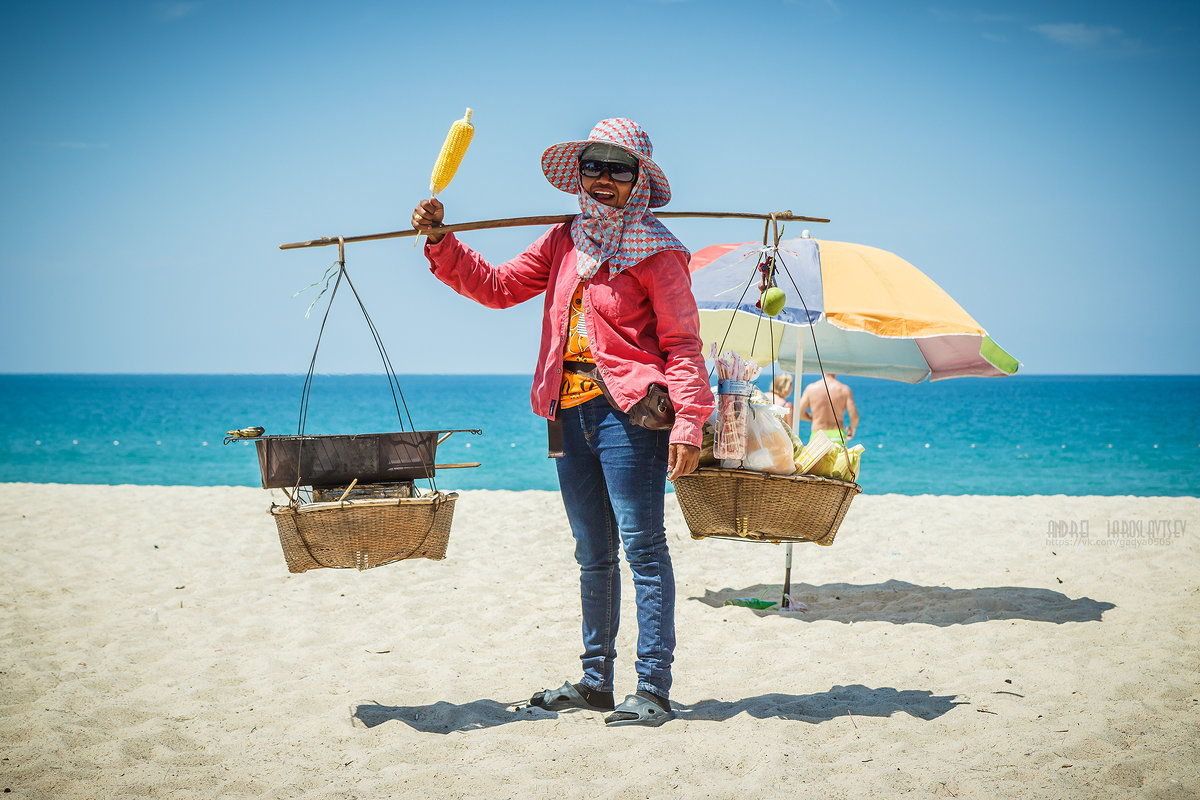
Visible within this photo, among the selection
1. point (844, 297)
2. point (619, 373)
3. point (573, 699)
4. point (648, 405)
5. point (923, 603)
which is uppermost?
point (844, 297)

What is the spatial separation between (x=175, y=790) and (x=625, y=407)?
1.74m

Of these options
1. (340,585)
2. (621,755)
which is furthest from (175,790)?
(340,585)

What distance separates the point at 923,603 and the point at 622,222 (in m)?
3.27

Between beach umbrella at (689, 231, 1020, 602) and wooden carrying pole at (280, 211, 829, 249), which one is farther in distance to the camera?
beach umbrella at (689, 231, 1020, 602)

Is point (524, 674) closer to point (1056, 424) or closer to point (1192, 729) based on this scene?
point (1192, 729)

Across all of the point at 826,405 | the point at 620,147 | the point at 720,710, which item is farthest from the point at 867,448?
the point at 620,147

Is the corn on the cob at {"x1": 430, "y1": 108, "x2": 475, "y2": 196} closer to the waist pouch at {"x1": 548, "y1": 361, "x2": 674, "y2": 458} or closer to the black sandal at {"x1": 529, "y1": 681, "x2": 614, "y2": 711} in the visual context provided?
the waist pouch at {"x1": 548, "y1": 361, "x2": 674, "y2": 458}

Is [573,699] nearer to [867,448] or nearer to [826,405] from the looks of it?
[826,405]

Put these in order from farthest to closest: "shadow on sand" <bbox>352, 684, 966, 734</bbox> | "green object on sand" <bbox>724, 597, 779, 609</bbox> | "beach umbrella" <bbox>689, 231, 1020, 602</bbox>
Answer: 1. "green object on sand" <bbox>724, 597, 779, 609</bbox>
2. "beach umbrella" <bbox>689, 231, 1020, 602</bbox>
3. "shadow on sand" <bbox>352, 684, 966, 734</bbox>

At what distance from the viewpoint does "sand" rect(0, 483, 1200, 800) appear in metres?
2.53

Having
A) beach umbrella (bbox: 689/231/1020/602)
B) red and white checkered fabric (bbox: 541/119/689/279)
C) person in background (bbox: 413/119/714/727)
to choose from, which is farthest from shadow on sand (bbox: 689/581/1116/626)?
red and white checkered fabric (bbox: 541/119/689/279)

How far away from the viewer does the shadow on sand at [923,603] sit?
14.8 ft

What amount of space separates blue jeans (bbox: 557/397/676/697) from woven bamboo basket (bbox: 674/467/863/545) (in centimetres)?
38

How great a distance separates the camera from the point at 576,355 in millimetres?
2803
